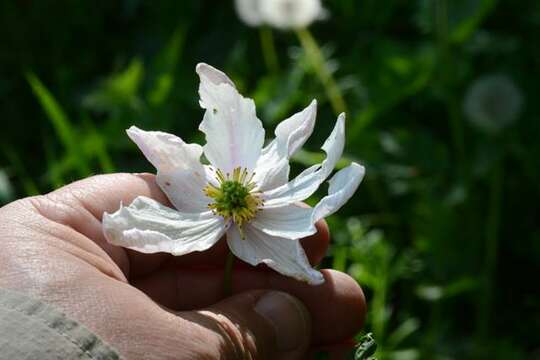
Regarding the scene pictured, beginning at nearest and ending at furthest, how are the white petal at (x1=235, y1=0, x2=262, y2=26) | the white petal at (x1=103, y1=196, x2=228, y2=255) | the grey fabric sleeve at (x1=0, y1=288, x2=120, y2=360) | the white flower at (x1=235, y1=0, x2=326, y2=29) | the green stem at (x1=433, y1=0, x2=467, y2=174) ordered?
the grey fabric sleeve at (x1=0, y1=288, x2=120, y2=360) < the white petal at (x1=103, y1=196, x2=228, y2=255) < the green stem at (x1=433, y1=0, x2=467, y2=174) < the white flower at (x1=235, y1=0, x2=326, y2=29) < the white petal at (x1=235, y1=0, x2=262, y2=26)

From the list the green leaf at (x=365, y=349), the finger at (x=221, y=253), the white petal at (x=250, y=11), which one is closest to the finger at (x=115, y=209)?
the finger at (x=221, y=253)

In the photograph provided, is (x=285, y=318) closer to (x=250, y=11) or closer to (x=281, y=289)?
(x=281, y=289)

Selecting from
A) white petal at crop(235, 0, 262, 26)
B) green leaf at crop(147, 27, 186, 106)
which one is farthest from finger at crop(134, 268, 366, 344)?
white petal at crop(235, 0, 262, 26)

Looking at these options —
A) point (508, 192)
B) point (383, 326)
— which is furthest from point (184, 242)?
point (508, 192)

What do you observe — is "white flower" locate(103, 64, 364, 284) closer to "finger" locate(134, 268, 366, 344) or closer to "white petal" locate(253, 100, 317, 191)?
"white petal" locate(253, 100, 317, 191)

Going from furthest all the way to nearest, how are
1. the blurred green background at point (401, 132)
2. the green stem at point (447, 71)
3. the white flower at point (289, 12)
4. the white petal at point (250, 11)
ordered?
the white petal at point (250, 11)
the white flower at point (289, 12)
the green stem at point (447, 71)
the blurred green background at point (401, 132)

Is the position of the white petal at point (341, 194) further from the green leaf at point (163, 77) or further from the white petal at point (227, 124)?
the green leaf at point (163, 77)
